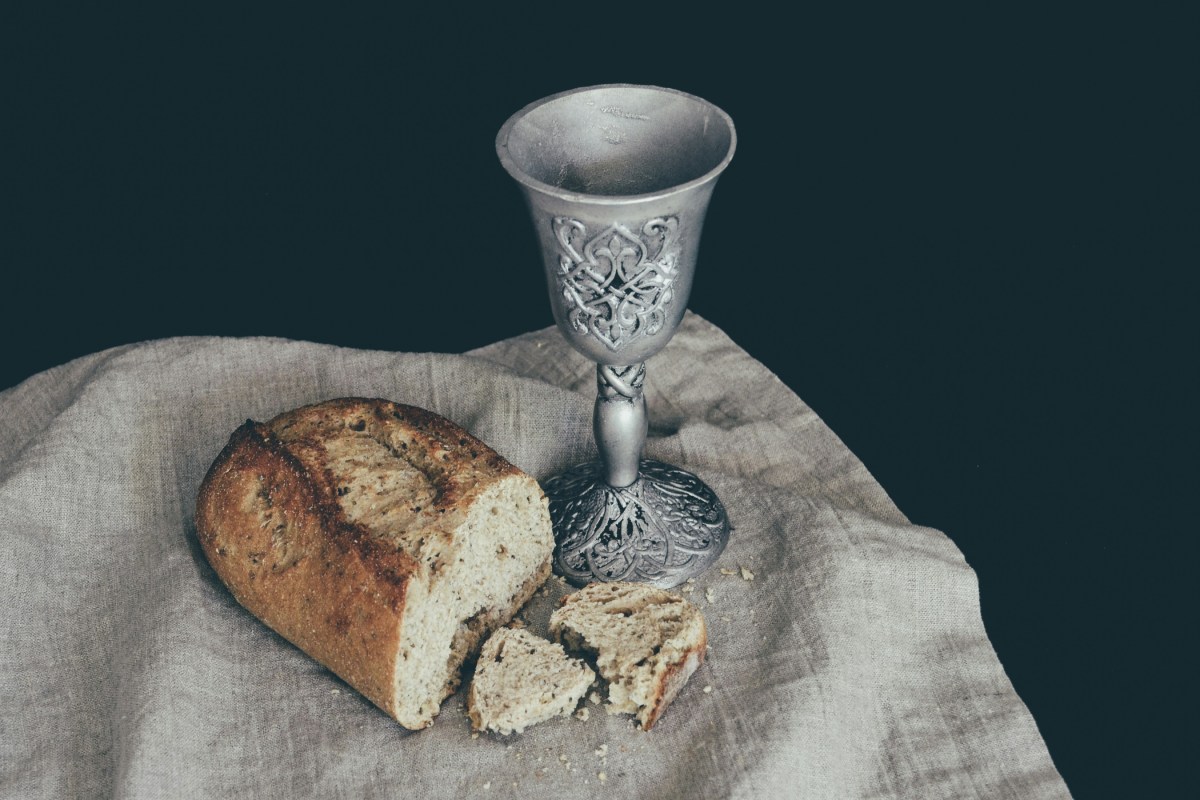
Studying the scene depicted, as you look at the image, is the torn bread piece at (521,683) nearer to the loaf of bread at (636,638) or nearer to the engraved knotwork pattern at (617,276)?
the loaf of bread at (636,638)

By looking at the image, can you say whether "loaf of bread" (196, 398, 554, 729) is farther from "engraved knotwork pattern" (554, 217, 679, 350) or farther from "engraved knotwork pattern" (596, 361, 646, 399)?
"engraved knotwork pattern" (554, 217, 679, 350)

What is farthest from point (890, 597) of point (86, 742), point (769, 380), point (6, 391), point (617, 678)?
point (6, 391)

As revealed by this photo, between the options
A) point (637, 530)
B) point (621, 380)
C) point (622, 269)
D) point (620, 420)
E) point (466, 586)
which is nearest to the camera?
point (622, 269)

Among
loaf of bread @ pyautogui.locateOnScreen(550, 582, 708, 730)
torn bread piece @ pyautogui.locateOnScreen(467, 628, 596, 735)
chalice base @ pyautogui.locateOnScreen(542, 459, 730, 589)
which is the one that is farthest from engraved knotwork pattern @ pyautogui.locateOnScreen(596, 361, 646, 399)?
torn bread piece @ pyautogui.locateOnScreen(467, 628, 596, 735)

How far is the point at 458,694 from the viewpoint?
3.51m

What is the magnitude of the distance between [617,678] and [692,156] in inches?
54.5

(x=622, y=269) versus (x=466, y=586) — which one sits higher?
(x=622, y=269)

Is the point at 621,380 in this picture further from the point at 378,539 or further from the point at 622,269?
the point at 378,539

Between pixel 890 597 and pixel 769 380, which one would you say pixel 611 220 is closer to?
pixel 890 597

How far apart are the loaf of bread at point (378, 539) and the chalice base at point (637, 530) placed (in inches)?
6.4

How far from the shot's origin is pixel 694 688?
11.4 feet

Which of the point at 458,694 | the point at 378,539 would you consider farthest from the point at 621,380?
the point at 458,694

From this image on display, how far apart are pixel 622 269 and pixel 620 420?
634 mm

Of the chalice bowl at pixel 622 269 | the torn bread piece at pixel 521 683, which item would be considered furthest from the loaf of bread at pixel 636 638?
the chalice bowl at pixel 622 269
